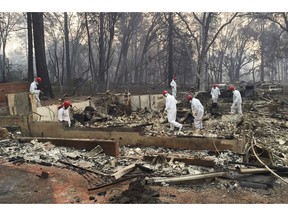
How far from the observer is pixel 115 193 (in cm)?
714

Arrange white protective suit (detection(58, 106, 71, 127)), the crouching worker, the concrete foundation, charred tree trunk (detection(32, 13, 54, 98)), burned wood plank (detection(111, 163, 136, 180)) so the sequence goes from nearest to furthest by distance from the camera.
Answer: burned wood plank (detection(111, 163, 136, 180))
the concrete foundation
the crouching worker
white protective suit (detection(58, 106, 71, 127))
charred tree trunk (detection(32, 13, 54, 98))

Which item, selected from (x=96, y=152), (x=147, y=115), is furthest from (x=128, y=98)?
(x=96, y=152)

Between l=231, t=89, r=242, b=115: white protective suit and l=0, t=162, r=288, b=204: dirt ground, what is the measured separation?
923 centimetres

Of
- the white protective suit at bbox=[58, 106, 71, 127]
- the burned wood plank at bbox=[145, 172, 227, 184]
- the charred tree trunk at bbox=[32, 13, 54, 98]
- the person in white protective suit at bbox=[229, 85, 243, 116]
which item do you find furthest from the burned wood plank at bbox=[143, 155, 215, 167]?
the charred tree trunk at bbox=[32, 13, 54, 98]

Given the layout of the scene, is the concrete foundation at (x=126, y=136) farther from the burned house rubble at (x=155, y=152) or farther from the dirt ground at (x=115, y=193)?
the dirt ground at (x=115, y=193)

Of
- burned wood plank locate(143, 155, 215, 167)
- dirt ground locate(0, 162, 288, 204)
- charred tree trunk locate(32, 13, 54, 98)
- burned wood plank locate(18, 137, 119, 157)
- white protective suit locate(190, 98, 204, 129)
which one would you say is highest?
charred tree trunk locate(32, 13, 54, 98)

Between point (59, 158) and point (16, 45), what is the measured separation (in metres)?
93.1

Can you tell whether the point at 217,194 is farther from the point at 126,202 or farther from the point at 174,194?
the point at 126,202

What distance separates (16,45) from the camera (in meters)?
94.2

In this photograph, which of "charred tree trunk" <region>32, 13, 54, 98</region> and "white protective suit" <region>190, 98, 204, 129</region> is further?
"charred tree trunk" <region>32, 13, 54, 98</region>

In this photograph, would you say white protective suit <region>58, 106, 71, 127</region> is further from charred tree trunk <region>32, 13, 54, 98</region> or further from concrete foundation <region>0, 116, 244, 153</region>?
charred tree trunk <region>32, 13, 54, 98</region>

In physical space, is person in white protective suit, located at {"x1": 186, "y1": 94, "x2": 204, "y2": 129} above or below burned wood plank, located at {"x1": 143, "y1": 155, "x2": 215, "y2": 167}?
above

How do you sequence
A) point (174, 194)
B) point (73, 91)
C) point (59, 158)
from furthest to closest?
point (73, 91), point (59, 158), point (174, 194)

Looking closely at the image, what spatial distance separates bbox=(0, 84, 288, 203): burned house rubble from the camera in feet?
26.0
